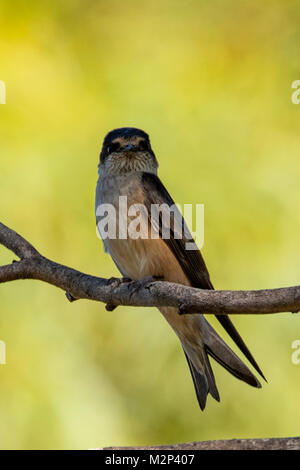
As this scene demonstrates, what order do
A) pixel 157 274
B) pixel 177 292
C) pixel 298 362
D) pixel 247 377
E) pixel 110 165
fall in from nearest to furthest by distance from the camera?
pixel 177 292 → pixel 247 377 → pixel 157 274 → pixel 110 165 → pixel 298 362

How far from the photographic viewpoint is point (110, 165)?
5.41m

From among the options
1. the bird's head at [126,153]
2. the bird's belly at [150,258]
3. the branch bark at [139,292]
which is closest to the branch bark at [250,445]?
the branch bark at [139,292]

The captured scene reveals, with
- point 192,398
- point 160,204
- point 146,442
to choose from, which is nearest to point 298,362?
point 192,398

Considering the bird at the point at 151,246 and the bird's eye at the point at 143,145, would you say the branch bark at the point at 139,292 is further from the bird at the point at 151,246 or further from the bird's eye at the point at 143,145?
the bird's eye at the point at 143,145

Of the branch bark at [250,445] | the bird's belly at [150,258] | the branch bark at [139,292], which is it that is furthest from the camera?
the bird's belly at [150,258]

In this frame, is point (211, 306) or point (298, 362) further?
point (298, 362)

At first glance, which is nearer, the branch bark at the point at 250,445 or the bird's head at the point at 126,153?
the branch bark at the point at 250,445

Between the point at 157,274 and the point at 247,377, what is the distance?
0.95m

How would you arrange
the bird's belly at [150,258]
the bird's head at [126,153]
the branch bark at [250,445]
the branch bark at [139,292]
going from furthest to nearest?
1. the bird's head at [126,153]
2. the bird's belly at [150,258]
3. the branch bark at [250,445]
4. the branch bark at [139,292]

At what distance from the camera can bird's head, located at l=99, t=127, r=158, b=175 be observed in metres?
5.39

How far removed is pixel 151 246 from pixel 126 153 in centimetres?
78

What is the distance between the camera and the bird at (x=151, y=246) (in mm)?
5035

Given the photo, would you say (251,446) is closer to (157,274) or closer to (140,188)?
(157,274)
